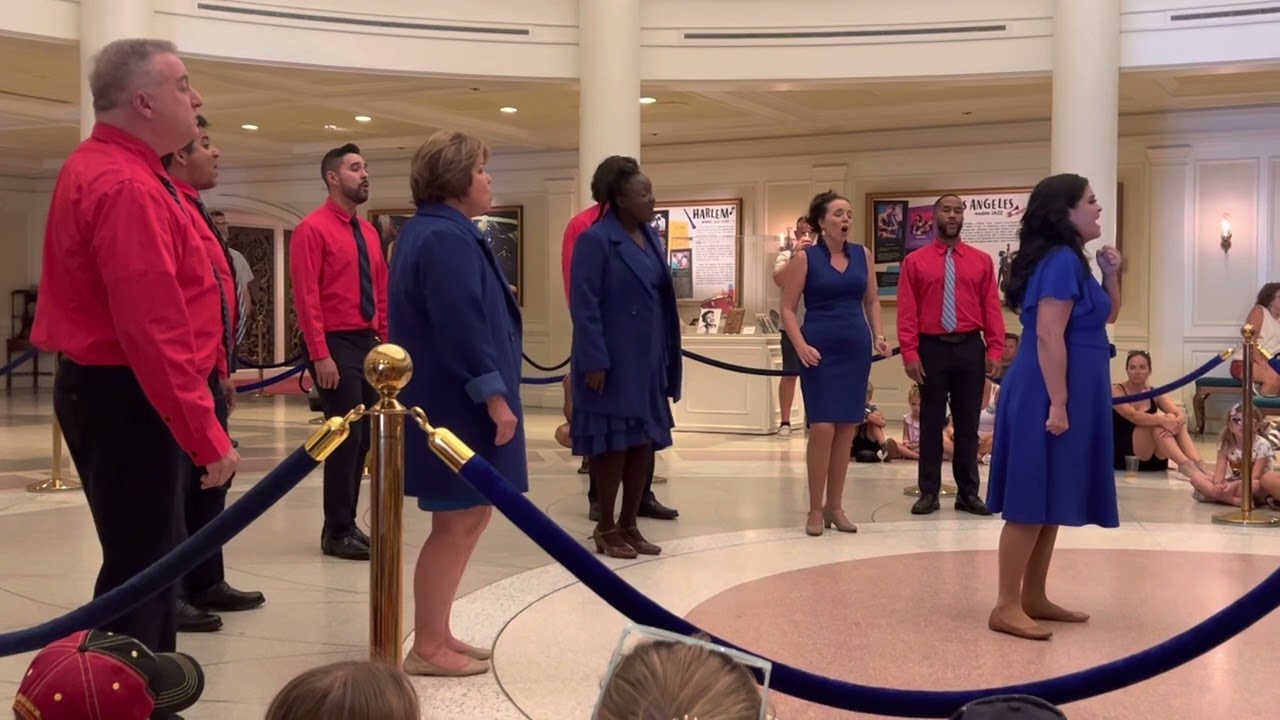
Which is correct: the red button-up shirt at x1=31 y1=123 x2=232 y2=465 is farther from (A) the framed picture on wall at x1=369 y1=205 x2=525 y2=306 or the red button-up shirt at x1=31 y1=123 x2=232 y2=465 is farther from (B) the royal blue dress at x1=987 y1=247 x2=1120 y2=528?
(A) the framed picture on wall at x1=369 y1=205 x2=525 y2=306

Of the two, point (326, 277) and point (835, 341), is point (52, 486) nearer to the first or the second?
point (326, 277)

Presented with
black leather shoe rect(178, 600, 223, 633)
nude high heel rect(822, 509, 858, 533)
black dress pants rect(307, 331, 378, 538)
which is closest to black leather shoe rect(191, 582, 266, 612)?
black leather shoe rect(178, 600, 223, 633)

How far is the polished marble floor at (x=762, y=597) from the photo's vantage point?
3525 mm

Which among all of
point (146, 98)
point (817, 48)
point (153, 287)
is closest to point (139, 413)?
point (153, 287)

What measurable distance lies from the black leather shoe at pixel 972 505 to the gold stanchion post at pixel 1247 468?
1168mm

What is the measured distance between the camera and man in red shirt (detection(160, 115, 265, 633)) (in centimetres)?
351

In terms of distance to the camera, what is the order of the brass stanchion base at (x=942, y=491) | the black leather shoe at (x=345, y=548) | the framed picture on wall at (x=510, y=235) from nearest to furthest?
the black leather shoe at (x=345, y=548)
the brass stanchion base at (x=942, y=491)
the framed picture on wall at (x=510, y=235)

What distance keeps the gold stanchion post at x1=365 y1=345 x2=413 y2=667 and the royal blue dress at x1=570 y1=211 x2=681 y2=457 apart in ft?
8.82

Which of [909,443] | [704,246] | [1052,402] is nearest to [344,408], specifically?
[1052,402]

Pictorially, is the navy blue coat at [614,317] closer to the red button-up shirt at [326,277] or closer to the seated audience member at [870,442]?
the red button-up shirt at [326,277]

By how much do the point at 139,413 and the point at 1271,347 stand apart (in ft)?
31.3

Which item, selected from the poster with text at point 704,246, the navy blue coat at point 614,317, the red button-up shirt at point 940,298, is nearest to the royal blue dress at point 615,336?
the navy blue coat at point 614,317

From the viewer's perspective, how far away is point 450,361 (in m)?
3.46

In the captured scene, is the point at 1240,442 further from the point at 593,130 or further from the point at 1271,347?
the point at 593,130
